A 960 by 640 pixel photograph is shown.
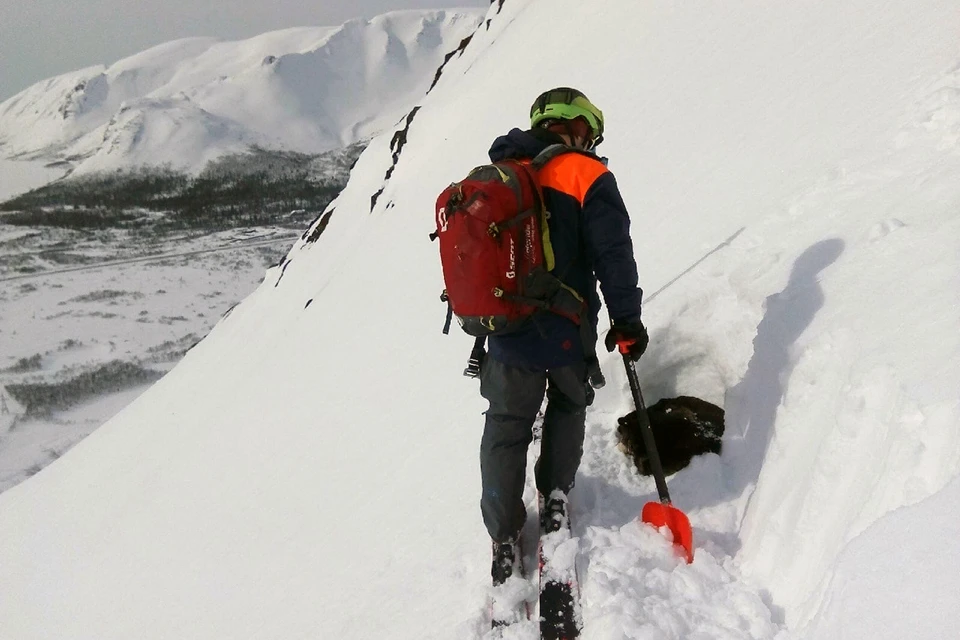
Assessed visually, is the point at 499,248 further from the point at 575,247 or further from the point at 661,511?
the point at 661,511

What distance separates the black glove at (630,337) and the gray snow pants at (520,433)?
6.8 inches

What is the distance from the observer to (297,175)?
11431 centimetres

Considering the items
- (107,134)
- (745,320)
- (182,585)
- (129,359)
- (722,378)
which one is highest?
(107,134)

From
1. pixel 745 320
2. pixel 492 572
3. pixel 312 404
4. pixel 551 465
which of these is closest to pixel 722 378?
pixel 745 320

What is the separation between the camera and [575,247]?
2232 mm

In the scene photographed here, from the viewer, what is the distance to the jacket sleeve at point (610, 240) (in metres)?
2.10

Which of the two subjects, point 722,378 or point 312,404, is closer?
point 722,378

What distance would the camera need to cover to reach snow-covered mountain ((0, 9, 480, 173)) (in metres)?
122

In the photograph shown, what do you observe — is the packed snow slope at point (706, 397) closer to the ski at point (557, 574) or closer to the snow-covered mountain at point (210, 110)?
the ski at point (557, 574)

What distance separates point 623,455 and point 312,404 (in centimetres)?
550

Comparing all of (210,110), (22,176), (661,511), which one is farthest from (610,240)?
(210,110)

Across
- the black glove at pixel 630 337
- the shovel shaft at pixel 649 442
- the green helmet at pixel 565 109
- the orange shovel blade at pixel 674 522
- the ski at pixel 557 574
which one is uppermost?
the green helmet at pixel 565 109


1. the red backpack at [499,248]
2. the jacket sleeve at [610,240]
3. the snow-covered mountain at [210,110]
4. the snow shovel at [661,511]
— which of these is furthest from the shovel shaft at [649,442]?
the snow-covered mountain at [210,110]

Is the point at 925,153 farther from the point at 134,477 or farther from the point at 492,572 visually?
the point at 134,477
